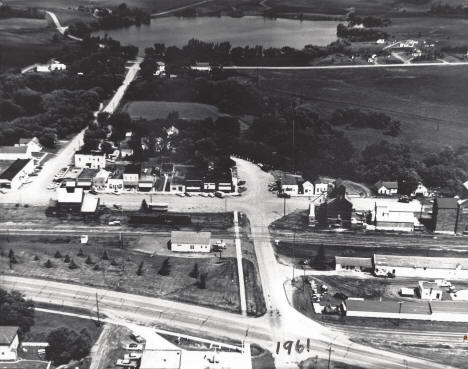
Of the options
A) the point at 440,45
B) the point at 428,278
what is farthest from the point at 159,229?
the point at 440,45

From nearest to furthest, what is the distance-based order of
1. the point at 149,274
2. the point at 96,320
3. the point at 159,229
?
1. the point at 96,320
2. the point at 149,274
3. the point at 159,229

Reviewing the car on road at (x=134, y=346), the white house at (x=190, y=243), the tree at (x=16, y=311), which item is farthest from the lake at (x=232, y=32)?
the car on road at (x=134, y=346)

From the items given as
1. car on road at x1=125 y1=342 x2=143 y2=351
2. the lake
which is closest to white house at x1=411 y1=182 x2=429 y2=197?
car on road at x1=125 y1=342 x2=143 y2=351

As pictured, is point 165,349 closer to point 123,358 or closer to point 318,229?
point 123,358

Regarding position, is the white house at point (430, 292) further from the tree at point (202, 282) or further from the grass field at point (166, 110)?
the grass field at point (166, 110)

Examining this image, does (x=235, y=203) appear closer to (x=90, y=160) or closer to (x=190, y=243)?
(x=190, y=243)

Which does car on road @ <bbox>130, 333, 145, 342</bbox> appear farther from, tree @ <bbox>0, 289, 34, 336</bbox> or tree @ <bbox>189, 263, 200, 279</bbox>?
tree @ <bbox>189, 263, 200, 279</bbox>
